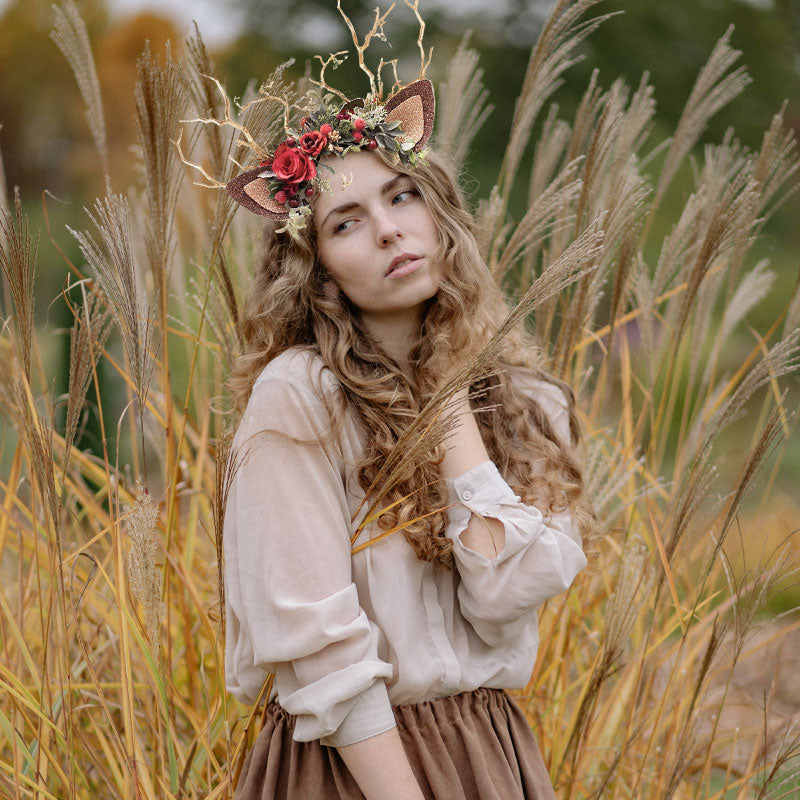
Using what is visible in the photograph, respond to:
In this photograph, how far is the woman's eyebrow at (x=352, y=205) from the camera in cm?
131

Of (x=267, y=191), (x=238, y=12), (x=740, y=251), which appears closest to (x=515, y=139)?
(x=740, y=251)

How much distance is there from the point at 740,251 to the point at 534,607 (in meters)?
0.98

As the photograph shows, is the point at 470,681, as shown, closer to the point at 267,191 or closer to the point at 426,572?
the point at 426,572

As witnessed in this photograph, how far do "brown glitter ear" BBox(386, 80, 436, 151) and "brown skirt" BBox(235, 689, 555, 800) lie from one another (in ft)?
2.68

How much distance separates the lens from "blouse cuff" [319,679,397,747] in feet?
3.79

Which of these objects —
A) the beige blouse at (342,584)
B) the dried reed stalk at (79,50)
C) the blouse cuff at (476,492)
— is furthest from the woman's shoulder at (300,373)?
the dried reed stalk at (79,50)

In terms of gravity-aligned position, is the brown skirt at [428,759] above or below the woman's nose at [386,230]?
below

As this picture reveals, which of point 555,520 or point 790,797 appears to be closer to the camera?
point 555,520

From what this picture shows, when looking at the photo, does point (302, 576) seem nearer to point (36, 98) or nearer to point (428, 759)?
point (428, 759)

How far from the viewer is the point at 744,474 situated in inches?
52.5

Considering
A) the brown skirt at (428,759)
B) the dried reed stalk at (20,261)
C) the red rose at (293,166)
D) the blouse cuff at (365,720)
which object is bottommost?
the brown skirt at (428,759)

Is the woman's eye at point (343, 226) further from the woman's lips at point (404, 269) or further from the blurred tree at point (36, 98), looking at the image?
the blurred tree at point (36, 98)

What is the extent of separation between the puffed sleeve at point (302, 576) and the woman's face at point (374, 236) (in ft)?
0.62

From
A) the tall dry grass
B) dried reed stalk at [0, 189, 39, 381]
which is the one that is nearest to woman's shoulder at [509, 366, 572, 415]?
the tall dry grass
